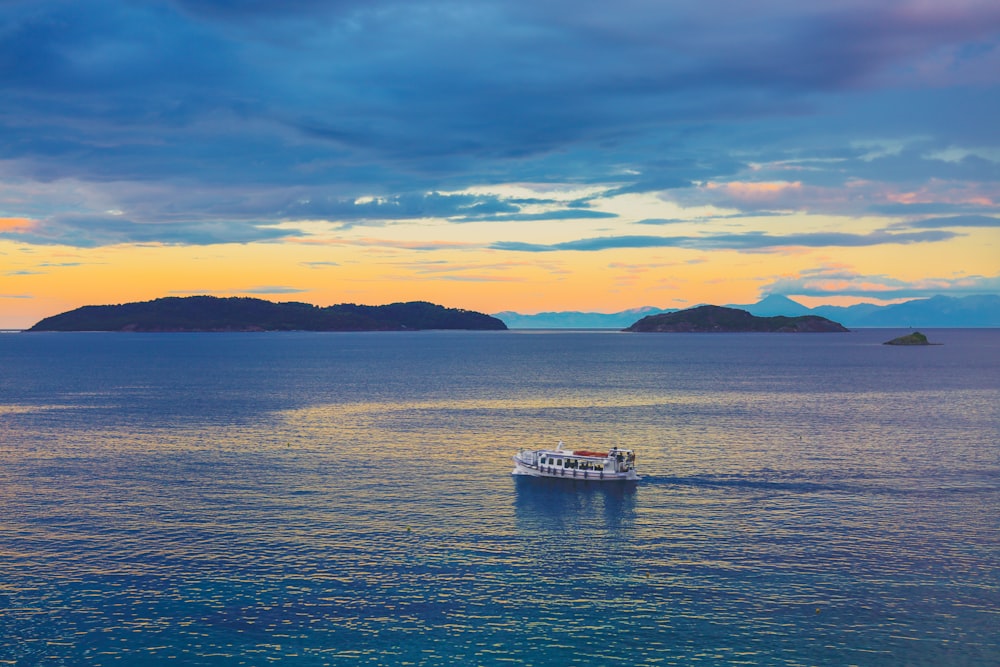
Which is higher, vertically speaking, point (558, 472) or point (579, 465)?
point (579, 465)

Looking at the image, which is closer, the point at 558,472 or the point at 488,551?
the point at 488,551

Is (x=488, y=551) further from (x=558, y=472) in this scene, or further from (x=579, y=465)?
(x=579, y=465)

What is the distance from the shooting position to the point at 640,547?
76375 millimetres

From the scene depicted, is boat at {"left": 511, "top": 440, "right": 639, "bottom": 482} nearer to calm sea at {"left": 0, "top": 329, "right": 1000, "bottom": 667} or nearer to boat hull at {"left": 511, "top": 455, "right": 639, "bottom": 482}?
boat hull at {"left": 511, "top": 455, "right": 639, "bottom": 482}

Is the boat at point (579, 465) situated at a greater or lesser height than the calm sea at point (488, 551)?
greater

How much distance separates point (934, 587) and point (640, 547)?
2450 centimetres

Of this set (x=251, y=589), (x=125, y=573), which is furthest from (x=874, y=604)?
(x=125, y=573)

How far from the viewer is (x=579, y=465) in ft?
357

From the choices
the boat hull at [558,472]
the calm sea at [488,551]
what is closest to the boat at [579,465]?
the boat hull at [558,472]

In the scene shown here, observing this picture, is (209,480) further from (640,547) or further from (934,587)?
(934,587)

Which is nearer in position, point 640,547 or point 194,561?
point 194,561

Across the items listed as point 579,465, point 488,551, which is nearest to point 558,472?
point 579,465

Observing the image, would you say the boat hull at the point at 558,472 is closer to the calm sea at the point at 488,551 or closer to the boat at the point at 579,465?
the boat at the point at 579,465

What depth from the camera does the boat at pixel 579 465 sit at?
4136 inches
